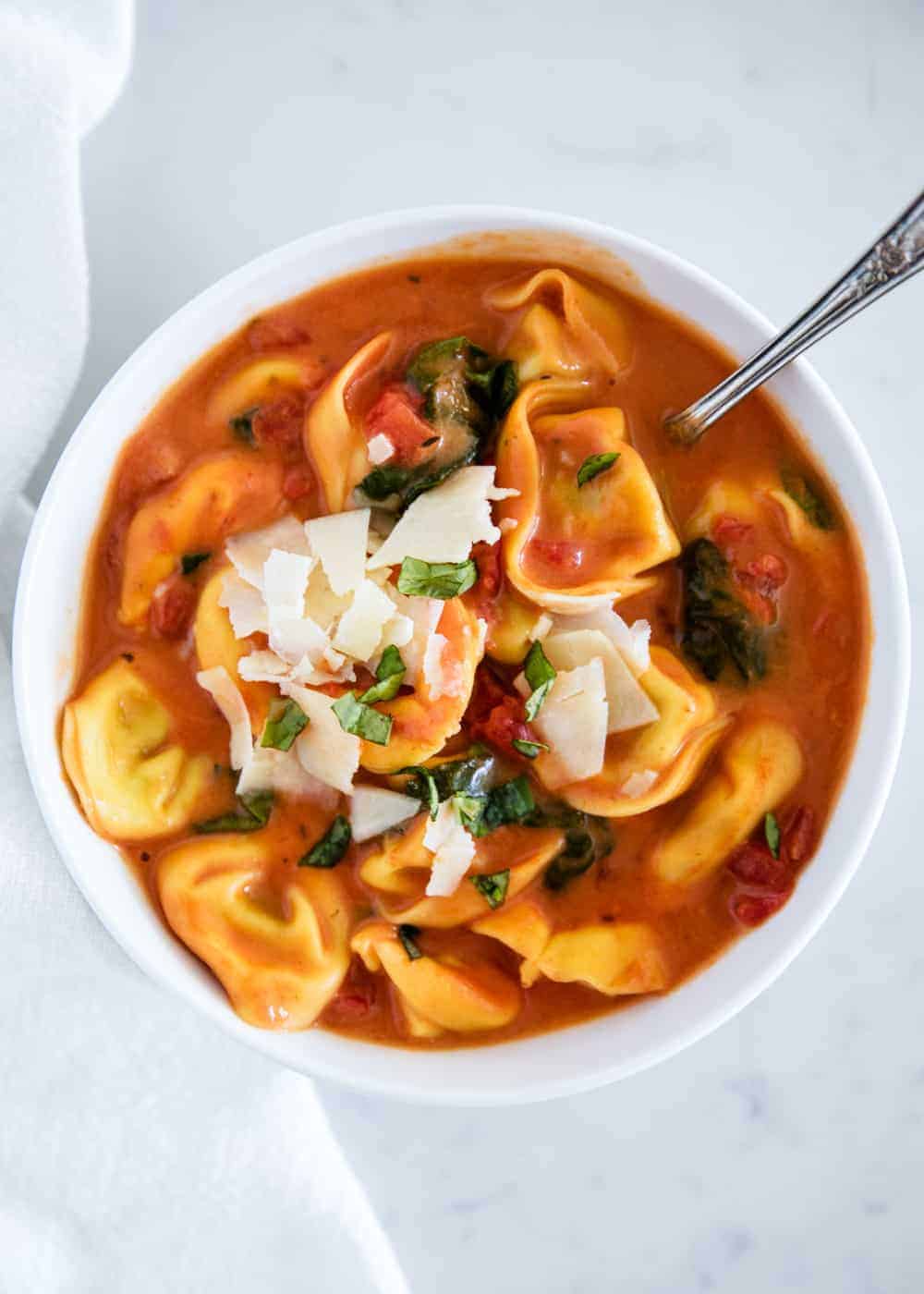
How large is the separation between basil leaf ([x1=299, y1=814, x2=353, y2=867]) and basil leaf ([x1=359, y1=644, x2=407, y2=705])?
0.39 metres

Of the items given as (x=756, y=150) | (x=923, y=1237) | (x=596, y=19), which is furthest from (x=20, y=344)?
(x=923, y=1237)

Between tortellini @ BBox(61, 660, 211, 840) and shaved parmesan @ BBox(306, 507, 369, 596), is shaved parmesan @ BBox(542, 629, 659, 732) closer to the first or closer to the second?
shaved parmesan @ BBox(306, 507, 369, 596)

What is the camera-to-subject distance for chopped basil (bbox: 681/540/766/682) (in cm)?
342

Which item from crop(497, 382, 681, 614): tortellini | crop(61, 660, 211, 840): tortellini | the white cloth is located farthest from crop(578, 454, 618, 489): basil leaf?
the white cloth

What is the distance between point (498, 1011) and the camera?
360cm

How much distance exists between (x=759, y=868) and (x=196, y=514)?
1.79 m

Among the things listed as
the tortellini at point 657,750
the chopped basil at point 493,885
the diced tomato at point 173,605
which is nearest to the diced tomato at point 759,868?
the tortellini at point 657,750

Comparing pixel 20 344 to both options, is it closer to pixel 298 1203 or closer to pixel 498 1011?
pixel 498 1011

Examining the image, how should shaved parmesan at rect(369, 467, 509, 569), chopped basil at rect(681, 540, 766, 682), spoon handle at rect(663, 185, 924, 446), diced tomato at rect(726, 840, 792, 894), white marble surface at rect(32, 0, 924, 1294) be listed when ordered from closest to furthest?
1. spoon handle at rect(663, 185, 924, 446)
2. shaved parmesan at rect(369, 467, 509, 569)
3. chopped basil at rect(681, 540, 766, 682)
4. diced tomato at rect(726, 840, 792, 894)
5. white marble surface at rect(32, 0, 924, 1294)

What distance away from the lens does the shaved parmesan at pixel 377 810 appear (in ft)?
11.3

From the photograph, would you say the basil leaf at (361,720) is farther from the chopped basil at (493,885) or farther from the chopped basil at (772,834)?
the chopped basil at (772,834)

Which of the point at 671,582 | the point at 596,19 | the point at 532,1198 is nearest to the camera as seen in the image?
the point at 671,582

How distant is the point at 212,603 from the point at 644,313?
1.40 m

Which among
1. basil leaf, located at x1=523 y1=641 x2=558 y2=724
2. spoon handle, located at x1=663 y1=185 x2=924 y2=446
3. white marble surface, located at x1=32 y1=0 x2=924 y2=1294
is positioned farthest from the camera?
white marble surface, located at x1=32 y1=0 x2=924 y2=1294
